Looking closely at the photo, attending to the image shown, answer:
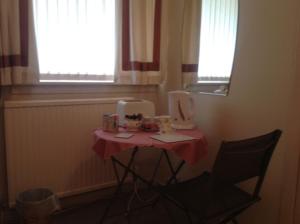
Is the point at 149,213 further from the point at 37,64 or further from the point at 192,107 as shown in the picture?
the point at 37,64

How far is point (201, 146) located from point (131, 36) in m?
1.10

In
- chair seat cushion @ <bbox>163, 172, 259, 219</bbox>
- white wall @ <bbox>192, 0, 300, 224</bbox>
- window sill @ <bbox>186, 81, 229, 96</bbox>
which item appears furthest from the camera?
window sill @ <bbox>186, 81, 229, 96</bbox>

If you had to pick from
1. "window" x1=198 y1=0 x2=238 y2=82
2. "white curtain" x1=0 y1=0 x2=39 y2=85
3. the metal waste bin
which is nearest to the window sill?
"window" x1=198 y1=0 x2=238 y2=82

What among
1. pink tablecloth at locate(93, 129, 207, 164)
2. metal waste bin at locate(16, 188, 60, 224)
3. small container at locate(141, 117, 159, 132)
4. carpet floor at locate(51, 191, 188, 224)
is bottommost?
carpet floor at locate(51, 191, 188, 224)

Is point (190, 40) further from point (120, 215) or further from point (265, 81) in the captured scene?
point (120, 215)

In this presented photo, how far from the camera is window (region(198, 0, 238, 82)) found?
1798 millimetres

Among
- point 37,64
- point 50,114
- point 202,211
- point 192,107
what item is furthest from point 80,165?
point 202,211

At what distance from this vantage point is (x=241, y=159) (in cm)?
123

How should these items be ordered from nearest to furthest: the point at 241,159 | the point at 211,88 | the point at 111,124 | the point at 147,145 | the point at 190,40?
1. the point at 241,159
2. the point at 147,145
3. the point at 111,124
4. the point at 211,88
5. the point at 190,40

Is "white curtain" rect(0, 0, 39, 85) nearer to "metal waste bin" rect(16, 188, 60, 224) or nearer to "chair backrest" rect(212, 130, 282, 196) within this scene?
"metal waste bin" rect(16, 188, 60, 224)

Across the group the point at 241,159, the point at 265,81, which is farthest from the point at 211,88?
the point at 241,159

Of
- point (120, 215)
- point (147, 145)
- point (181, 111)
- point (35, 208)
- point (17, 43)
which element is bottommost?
point (120, 215)

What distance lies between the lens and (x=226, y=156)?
1160 millimetres

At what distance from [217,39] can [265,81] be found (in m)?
0.53
